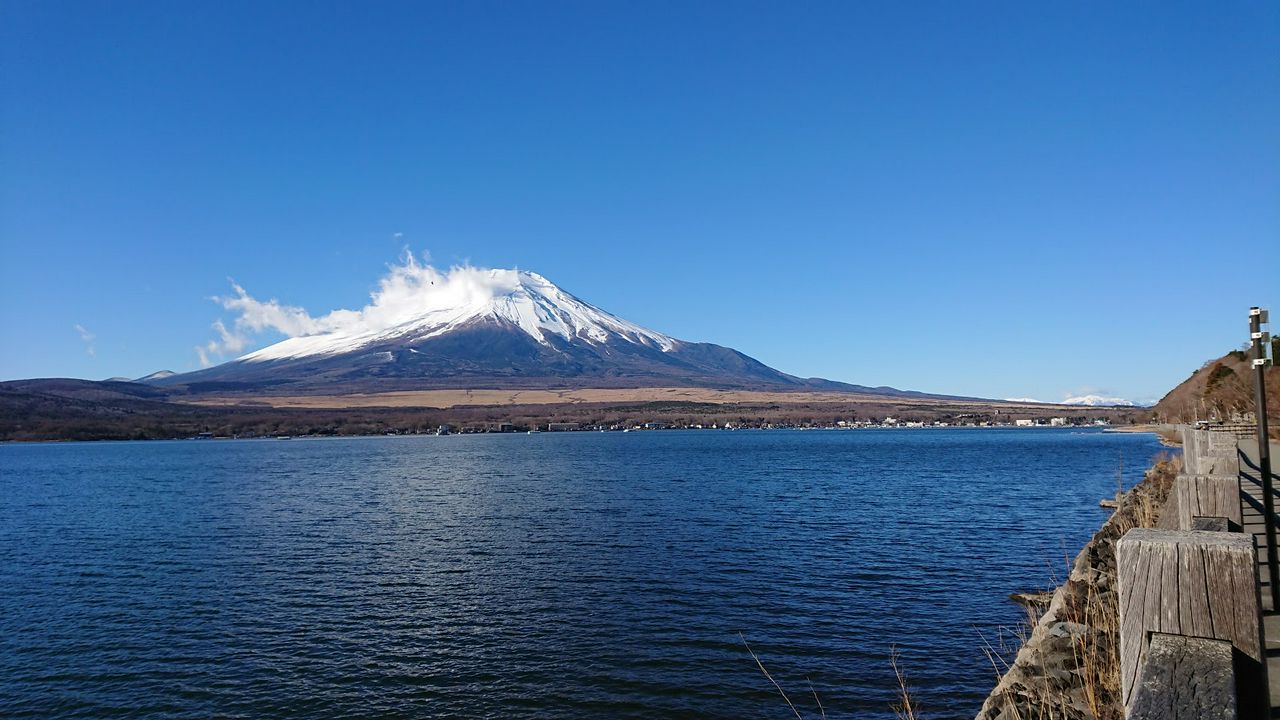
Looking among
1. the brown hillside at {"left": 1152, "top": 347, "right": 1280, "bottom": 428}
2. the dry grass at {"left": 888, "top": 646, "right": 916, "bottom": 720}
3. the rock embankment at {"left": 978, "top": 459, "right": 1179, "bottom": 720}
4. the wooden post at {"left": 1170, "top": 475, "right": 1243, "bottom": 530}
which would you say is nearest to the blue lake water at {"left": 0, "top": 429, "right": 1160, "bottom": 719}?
the dry grass at {"left": 888, "top": 646, "right": 916, "bottom": 720}

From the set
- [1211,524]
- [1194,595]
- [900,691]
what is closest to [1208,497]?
[1211,524]

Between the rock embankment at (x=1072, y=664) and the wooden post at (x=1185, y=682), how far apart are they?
3.91 metres

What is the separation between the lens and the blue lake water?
13.8 metres

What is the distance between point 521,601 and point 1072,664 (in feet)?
44.2

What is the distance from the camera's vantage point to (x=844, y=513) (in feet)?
116

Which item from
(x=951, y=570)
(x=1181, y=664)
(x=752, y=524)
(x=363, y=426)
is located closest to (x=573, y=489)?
(x=752, y=524)

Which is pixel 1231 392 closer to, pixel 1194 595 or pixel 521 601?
pixel 521 601

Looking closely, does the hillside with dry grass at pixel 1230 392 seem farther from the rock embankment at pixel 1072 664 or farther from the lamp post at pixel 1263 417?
the lamp post at pixel 1263 417

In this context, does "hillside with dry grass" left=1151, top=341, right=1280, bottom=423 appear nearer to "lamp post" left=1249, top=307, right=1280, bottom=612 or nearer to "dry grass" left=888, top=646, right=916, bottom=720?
"dry grass" left=888, top=646, right=916, bottom=720

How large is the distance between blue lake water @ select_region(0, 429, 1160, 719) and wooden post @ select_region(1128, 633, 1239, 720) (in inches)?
422

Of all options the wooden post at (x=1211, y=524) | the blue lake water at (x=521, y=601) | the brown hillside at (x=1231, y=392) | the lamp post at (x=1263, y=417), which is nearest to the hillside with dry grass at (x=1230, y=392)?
the brown hillside at (x=1231, y=392)

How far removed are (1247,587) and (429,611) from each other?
1876cm

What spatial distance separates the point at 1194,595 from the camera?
265 centimetres

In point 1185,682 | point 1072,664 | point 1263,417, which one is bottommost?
point 1072,664
